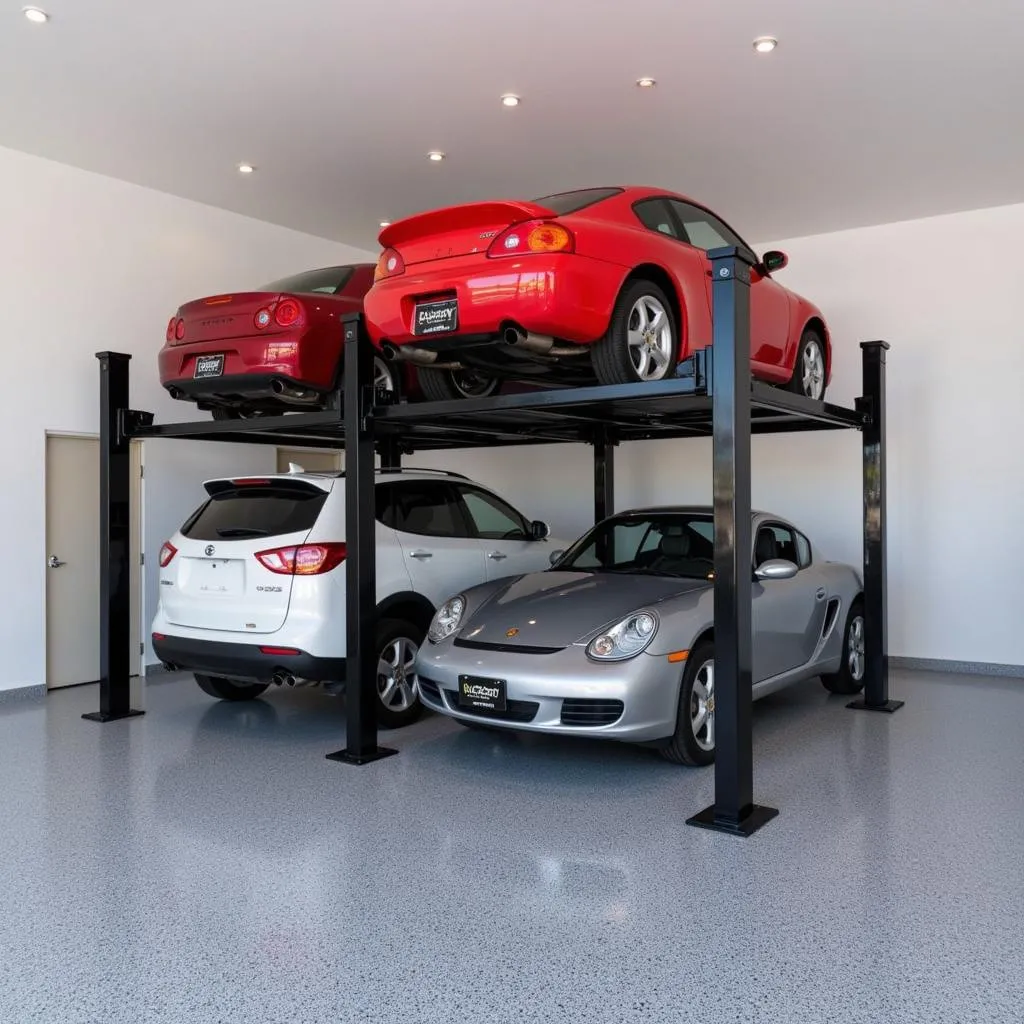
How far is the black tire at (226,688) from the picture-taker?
686cm

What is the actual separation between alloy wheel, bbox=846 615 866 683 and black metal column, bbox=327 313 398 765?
3.46 metres

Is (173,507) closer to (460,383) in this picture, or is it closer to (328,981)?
(460,383)

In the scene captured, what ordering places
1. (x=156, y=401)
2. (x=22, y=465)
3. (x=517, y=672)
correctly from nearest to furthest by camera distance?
(x=517, y=672) → (x=22, y=465) → (x=156, y=401)

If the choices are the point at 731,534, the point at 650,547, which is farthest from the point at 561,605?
the point at 731,534

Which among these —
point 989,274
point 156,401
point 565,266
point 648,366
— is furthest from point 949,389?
point 156,401

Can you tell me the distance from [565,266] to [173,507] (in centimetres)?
517

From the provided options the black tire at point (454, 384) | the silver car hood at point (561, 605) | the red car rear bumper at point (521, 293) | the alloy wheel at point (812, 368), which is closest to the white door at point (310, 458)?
the black tire at point (454, 384)

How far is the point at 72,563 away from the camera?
7.55m

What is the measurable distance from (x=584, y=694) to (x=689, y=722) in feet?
2.30

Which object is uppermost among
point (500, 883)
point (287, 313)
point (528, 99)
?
point (528, 99)

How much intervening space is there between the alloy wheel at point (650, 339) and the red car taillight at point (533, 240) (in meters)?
0.53

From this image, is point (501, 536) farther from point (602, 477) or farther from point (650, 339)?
point (650, 339)

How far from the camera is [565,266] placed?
4285 mm

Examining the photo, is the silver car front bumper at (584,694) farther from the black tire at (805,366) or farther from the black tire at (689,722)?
the black tire at (805,366)
